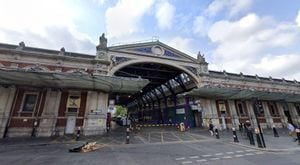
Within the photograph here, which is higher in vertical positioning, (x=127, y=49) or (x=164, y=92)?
(x=127, y=49)

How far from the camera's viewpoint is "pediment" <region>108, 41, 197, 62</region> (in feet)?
74.6

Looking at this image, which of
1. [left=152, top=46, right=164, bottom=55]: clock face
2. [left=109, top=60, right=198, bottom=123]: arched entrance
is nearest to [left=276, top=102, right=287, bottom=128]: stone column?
[left=109, top=60, right=198, bottom=123]: arched entrance

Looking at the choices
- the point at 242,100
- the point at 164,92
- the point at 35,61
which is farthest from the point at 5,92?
the point at 242,100

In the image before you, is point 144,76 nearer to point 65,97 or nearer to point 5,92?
point 65,97

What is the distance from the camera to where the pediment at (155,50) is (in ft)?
74.6

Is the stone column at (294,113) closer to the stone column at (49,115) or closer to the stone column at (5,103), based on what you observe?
the stone column at (49,115)

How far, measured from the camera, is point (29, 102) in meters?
18.0

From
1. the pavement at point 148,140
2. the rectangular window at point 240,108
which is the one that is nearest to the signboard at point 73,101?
the pavement at point 148,140

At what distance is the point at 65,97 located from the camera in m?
19.1

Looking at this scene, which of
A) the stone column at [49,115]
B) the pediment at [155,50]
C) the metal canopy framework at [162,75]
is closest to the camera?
the stone column at [49,115]

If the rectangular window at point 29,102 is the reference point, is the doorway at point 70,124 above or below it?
below

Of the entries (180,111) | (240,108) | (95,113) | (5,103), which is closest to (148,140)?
(95,113)

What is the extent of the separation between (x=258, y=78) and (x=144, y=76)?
71.7 feet

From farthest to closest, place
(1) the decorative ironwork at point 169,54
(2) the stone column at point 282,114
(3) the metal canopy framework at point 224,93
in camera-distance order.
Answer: (2) the stone column at point 282,114
(1) the decorative ironwork at point 169,54
(3) the metal canopy framework at point 224,93
